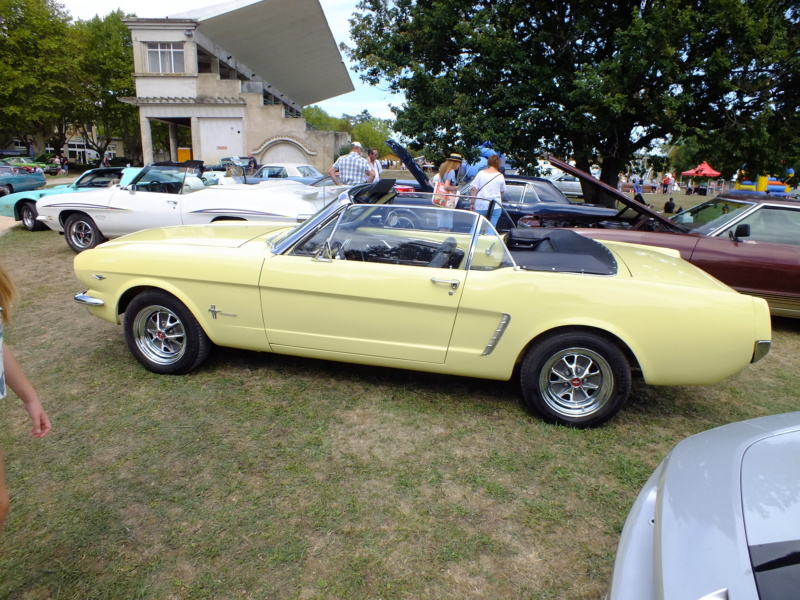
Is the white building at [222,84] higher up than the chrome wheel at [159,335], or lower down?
higher up

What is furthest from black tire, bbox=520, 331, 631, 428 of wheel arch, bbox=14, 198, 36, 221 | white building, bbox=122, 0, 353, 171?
white building, bbox=122, 0, 353, 171

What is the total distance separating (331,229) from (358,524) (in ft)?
6.81

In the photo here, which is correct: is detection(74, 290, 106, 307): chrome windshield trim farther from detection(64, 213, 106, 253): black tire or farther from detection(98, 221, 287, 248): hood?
detection(64, 213, 106, 253): black tire

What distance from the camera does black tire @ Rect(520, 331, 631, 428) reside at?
3.41 meters

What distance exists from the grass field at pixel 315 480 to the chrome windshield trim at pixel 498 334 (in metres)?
0.50

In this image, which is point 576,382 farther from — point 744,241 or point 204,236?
point 744,241

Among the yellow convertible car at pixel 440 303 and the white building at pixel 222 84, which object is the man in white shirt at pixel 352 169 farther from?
the white building at pixel 222 84

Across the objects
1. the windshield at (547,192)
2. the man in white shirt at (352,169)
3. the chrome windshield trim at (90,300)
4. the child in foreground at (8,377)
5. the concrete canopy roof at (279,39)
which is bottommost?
the chrome windshield trim at (90,300)


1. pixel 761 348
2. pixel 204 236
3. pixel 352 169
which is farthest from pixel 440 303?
pixel 352 169

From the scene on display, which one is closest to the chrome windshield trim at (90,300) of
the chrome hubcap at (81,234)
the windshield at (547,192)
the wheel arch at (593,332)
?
the wheel arch at (593,332)

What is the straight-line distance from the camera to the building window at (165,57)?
1195 inches

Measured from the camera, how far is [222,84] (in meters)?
31.3

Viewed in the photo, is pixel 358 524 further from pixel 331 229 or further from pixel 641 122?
pixel 641 122

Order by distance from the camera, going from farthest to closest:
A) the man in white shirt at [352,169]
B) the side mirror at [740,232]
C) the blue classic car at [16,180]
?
the blue classic car at [16,180]
the man in white shirt at [352,169]
the side mirror at [740,232]
